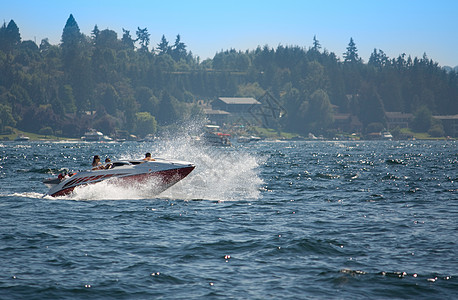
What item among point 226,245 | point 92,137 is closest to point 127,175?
point 226,245

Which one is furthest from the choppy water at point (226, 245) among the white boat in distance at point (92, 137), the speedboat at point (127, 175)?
the white boat in distance at point (92, 137)

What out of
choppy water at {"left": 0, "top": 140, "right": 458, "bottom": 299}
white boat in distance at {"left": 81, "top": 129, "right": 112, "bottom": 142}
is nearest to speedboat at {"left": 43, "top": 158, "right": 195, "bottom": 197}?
choppy water at {"left": 0, "top": 140, "right": 458, "bottom": 299}

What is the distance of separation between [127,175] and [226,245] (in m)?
11.8

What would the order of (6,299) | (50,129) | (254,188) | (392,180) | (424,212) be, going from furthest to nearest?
(50,129)
(392,180)
(254,188)
(424,212)
(6,299)

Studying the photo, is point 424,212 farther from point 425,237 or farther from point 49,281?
point 49,281

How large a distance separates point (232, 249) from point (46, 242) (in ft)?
19.0

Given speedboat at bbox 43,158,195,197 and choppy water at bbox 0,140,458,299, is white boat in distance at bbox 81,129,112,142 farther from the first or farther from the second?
speedboat at bbox 43,158,195,197

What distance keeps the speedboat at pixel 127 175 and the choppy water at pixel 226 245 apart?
56 centimetres

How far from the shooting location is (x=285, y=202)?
26.8m

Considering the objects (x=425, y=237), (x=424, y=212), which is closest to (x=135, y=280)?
(x=425, y=237)

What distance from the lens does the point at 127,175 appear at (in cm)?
2728

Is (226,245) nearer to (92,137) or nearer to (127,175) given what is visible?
(127,175)

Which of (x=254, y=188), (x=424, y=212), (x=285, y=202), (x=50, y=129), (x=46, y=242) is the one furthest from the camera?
(x=50, y=129)

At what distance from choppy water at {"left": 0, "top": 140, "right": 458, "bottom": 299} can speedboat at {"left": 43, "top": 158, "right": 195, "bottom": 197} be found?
0.56 meters
